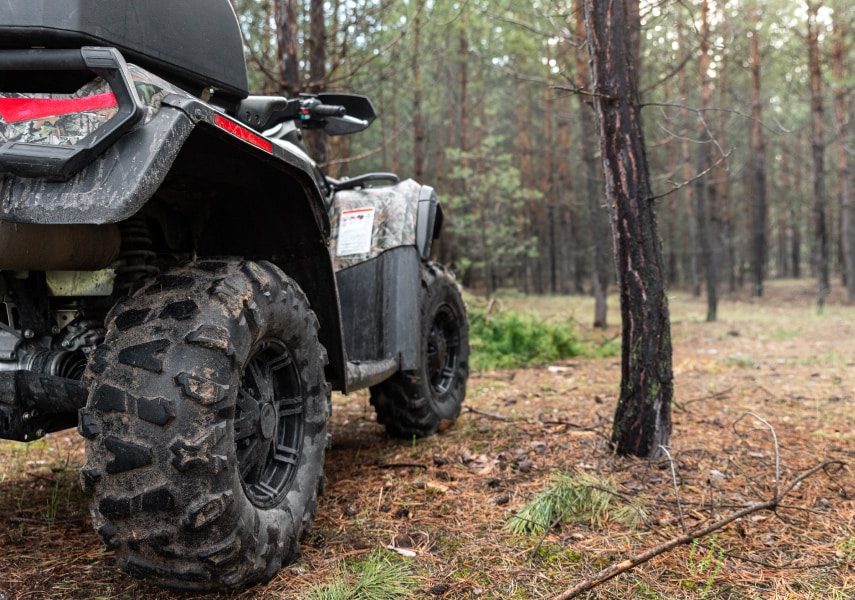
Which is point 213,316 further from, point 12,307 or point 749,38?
point 749,38

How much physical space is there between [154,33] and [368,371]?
178 centimetres

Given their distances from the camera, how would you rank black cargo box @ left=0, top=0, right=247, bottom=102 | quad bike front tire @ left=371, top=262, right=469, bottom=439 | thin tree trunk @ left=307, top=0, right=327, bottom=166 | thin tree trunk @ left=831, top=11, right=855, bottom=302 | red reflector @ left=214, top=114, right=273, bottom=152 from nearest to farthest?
black cargo box @ left=0, top=0, right=247, bottom=102 → red reflector @ left=214, top=114, right=273, bottom=152 → quad bike front tire @ left=371, top=262, right=469, bottom=439 → thin tree trunk @ left=307, top=0, right=327, bottom=166 → thin tree trunk @ left=831, top=11, right=855, bottom=302

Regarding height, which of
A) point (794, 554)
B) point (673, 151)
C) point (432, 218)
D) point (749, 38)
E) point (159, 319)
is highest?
point (749, 38)

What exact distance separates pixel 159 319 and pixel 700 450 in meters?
2.93

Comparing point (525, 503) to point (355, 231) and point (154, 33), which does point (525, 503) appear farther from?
point (154, 33)

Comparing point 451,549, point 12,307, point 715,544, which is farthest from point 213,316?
point 715,544

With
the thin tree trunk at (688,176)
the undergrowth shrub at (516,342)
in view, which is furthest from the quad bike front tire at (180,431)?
the thin tree trunk at (688,176)

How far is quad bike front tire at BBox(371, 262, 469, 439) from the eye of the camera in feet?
13.4

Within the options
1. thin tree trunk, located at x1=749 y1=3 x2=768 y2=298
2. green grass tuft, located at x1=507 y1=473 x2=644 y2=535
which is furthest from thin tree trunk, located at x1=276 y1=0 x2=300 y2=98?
thin tree trunk, located at x1=749 y1=3 x2=768 y2=298

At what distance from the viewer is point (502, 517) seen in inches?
114

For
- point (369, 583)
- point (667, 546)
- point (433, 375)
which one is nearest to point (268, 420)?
point (369, 583)

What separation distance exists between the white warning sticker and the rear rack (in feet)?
7.00

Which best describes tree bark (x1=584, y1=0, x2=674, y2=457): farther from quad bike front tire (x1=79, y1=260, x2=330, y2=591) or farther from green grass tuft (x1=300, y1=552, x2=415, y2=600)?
quad bike front tire (x1=79, y1=260, x2=330, y2=591)

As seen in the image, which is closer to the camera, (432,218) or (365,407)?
(432,218)
